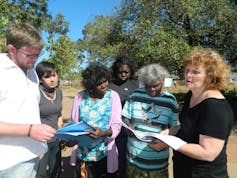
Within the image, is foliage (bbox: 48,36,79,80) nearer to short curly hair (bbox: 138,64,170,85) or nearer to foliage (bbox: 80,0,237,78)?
foliage (bbox: 80,0,237,78)

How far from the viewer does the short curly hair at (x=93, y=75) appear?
10.3 feet

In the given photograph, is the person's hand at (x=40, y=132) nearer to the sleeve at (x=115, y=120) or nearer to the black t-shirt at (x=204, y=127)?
the black t-shirt at (x=204, y=127)

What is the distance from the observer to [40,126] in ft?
6.26

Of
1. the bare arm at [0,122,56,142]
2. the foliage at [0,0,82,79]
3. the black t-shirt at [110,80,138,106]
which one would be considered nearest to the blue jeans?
the bare arm at [0,122,56,142]

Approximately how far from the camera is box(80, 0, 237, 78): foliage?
9281 mm

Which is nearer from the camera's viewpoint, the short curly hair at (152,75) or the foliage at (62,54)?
the short curly hair at (152,75)

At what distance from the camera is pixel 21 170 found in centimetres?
202

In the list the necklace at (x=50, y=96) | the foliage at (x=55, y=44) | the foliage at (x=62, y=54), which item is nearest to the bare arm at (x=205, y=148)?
the necklace at (x=50, y=96)

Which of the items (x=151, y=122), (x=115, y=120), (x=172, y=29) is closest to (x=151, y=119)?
(x=151, y=122)

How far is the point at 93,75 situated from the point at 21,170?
1.44m

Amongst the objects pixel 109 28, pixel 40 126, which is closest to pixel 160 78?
pixel 40 126

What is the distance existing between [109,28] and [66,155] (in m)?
8.88

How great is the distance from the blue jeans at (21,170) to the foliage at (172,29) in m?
7.44

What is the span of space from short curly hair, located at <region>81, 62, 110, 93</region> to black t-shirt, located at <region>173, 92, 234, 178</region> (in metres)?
1.14
